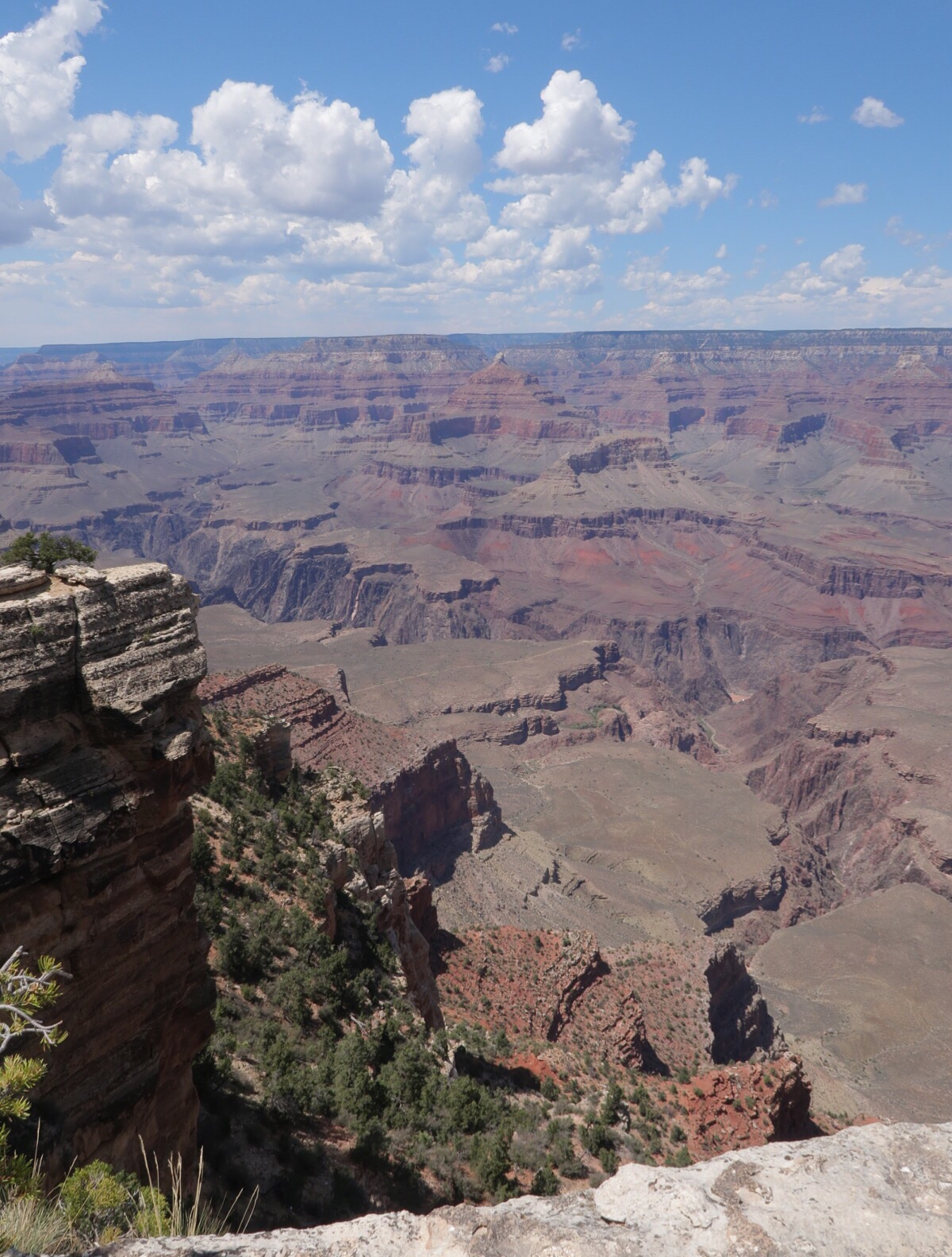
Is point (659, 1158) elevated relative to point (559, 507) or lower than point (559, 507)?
lower

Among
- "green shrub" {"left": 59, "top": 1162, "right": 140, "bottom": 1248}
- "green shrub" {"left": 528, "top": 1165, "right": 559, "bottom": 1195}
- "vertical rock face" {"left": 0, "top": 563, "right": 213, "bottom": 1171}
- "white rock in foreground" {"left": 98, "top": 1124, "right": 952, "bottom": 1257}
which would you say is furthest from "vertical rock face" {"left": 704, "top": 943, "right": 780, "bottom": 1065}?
"green shrub" {"left": 59, "top": 1162, "right": 140, "bottom": 1248}

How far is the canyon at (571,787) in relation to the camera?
34.2ft

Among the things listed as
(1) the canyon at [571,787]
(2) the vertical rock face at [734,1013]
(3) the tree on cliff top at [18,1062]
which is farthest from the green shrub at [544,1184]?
(2) the vertical rock face at [734,1013]

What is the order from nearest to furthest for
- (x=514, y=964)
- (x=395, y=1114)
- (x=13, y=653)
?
(x=13, y=653), (x=395, y=1114), (x=514, y=964)

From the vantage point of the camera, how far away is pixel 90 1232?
24.6 ft

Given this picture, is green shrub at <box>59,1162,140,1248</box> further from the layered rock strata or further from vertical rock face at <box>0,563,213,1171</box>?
the layered rock strata

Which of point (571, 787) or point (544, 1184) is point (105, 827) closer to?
point (544, 1184)

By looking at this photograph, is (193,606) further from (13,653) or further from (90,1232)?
(90,1232)

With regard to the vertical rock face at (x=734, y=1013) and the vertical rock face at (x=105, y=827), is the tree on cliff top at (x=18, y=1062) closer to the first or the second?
the vertical rock face at (x=105, y=827)

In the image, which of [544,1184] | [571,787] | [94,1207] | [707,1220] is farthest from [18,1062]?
[571,787]

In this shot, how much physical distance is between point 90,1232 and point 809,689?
395 feet

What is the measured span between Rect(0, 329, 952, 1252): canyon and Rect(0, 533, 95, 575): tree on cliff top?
1.31 meters

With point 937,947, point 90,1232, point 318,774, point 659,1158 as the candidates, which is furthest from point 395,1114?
point 937,947

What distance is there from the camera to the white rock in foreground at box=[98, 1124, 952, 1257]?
276 inches
